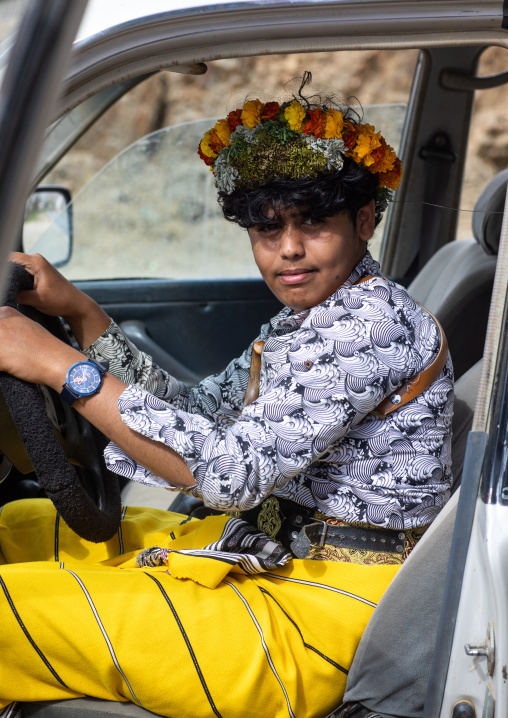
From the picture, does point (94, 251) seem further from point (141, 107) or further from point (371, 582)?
point (371, 582)

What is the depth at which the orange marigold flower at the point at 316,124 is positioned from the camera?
5.08 feet

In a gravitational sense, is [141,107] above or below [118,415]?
above

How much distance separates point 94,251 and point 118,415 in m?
7.49

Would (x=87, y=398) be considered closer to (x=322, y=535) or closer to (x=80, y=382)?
(x=80, y=382)

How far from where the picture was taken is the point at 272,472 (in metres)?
1.33

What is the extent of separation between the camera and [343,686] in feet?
4.55

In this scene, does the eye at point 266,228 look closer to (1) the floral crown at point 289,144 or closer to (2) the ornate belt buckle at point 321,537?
(1) the floral crown at point 289,144

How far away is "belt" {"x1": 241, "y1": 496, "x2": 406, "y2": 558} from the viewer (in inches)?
59.6

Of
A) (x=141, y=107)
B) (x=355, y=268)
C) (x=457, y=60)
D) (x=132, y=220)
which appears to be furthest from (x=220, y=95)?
(x=355, y=268)

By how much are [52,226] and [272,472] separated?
2.55 metres

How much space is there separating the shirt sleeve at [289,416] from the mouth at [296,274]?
0.56 ft

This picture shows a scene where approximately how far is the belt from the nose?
0.48m

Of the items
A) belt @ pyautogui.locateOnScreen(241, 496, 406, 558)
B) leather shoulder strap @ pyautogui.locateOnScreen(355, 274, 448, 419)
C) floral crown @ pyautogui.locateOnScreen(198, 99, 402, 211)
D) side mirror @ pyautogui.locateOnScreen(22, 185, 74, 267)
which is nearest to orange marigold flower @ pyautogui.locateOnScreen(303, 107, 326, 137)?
floral crown @ pyautogui.locateOnScreen(198, 99, 402, 211)

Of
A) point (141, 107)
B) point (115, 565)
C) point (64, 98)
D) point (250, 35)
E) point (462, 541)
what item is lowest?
point (115, 565)
